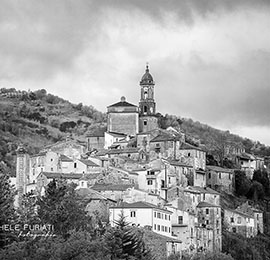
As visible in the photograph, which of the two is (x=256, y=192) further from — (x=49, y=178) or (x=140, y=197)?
(x=49, y=178)

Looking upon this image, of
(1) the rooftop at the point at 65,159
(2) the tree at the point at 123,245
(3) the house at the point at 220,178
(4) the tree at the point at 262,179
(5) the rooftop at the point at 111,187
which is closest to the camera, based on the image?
(2) the tree at the point at 123,245

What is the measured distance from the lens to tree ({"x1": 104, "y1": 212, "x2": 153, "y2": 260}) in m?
76.4

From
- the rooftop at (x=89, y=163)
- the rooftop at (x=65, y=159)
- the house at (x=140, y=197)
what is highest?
the rooftop at (x=65, y=159)

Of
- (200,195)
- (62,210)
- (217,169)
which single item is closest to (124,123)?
(217,169)

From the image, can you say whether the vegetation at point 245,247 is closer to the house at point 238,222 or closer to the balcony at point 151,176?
the house at point 238,222

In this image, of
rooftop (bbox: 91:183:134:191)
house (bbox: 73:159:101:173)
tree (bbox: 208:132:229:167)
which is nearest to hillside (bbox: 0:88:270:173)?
tree (bbox: 208:132:229:167)

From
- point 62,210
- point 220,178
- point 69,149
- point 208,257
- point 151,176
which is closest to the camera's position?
point 62,210

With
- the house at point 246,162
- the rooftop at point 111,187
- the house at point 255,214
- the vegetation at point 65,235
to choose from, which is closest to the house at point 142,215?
the vegetation at point 65,235

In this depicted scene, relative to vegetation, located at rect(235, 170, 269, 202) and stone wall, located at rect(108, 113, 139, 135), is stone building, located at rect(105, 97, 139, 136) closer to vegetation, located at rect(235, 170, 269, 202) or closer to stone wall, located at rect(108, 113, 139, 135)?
stone wall, located at rect(108, 113, 139, 135)

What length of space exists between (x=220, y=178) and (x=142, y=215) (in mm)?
26294

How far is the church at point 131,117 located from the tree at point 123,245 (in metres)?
39.0

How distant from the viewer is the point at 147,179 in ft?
336

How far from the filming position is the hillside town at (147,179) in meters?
94.1

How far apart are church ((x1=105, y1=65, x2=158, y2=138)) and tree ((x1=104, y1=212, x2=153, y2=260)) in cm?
3899
